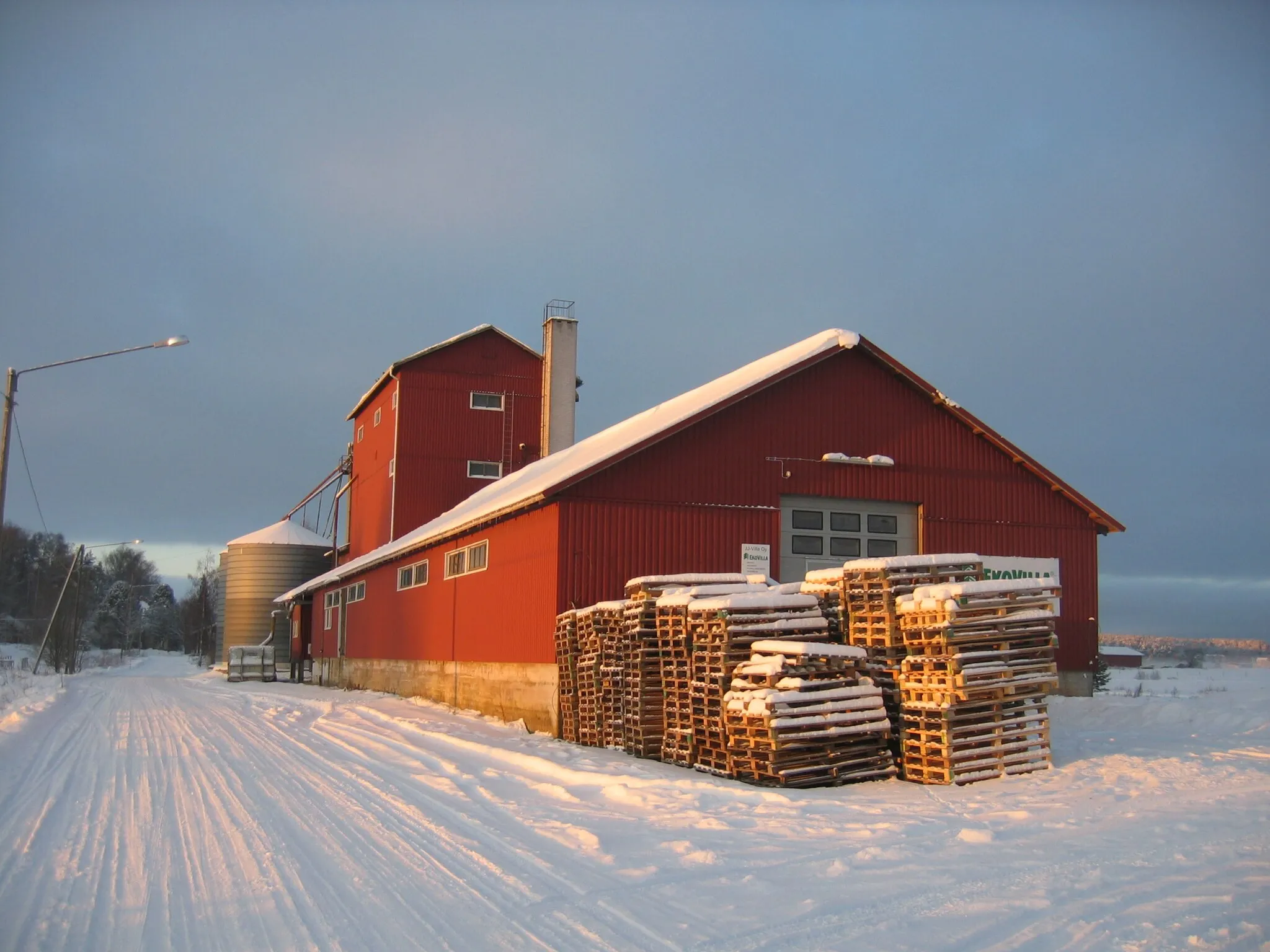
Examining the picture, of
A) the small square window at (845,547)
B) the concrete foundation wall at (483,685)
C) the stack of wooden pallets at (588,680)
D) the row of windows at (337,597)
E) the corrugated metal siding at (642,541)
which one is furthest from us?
the row of windows at (337,597)

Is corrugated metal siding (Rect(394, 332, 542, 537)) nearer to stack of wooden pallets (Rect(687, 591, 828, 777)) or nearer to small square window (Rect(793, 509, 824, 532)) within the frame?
small square window (Rect(793, 509, 824, 532))

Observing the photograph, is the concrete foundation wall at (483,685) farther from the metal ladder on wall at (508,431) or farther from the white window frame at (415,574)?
the metal ladder on wall at (508,431)

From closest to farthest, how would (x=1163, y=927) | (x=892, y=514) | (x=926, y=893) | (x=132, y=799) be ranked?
(x=1163, y=927)
(x=926, y=893)
(x=132, y=799)
(x=892, y=514)

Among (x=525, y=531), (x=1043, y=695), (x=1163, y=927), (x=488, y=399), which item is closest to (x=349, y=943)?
(x=1163, y=927)

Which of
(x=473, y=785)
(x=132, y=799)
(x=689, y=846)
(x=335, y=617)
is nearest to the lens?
(x=689, y=846)

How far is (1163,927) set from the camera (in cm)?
650

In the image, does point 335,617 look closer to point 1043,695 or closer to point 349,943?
point 1043,695

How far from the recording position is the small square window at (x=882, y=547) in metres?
22.8

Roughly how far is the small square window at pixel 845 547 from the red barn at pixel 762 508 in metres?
0.03

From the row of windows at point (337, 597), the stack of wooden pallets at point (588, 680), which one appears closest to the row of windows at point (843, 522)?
the stack of wooden pallets at point (588, 680)

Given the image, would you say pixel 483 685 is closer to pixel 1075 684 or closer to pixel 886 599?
pixel 886 599

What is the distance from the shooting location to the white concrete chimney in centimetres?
3669

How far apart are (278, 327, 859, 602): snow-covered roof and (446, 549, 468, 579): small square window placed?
580mm

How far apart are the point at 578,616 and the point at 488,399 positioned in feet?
84.3
